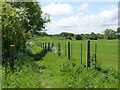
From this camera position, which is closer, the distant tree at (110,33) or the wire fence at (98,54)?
the distant tree at (110,33)

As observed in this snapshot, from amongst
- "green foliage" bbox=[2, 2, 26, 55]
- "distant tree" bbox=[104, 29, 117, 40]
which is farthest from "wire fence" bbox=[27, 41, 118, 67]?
"green foliage" bbox=[2, 2, 26, 55]

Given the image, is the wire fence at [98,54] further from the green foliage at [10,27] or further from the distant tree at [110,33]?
the green foliage at [10,27]

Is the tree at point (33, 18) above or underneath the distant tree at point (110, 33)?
above

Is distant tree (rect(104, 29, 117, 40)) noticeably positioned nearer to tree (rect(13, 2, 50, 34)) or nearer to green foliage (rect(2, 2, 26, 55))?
green foliage (rect(2, 2, 26, 55))

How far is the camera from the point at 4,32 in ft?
25.6

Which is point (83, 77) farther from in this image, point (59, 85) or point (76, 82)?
point (59, 85)

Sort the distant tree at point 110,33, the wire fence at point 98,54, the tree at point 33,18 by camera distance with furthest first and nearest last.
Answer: the tree at point 33,18, the wire fence at point 98,54, the distant tree at point 110,33

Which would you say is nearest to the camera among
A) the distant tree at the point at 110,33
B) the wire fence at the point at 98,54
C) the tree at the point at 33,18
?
the distant tree at the point at 110,33

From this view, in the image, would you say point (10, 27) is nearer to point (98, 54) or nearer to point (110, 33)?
point (110, 33)

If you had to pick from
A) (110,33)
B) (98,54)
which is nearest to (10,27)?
(110,33)

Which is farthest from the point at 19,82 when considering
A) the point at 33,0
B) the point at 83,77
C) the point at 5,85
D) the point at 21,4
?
the point at 33,0

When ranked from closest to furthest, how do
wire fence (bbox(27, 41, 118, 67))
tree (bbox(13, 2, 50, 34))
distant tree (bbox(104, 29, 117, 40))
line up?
distant tree (bbox(104, 29, 117, 40)), wire fence (bbox(27, 41, 118, 67)), tree (bbox(13, 2, 50, 34))

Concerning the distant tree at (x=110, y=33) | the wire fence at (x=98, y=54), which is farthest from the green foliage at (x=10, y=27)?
the distant tree at (x=110, y=33)

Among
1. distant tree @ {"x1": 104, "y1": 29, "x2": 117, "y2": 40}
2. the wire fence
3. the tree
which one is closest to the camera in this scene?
distant tree @ {"x1": 104, "y1": 29, "x2": 117, "y2": 40}
